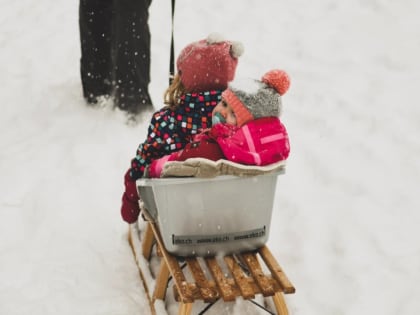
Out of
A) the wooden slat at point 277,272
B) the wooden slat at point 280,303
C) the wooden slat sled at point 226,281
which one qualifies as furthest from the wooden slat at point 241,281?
the wooden slat at point 280,303

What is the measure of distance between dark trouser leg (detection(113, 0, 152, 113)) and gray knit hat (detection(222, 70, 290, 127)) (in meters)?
1.79

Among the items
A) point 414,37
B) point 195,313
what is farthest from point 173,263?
A: point 414,37

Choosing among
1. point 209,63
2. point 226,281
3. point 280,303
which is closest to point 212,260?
point 226,281

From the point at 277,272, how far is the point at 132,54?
7.05 feet

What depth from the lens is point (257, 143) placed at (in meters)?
1.96

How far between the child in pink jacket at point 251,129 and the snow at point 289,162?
0.91 meters

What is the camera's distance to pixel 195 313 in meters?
2.49

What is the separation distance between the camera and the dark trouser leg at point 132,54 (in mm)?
3578

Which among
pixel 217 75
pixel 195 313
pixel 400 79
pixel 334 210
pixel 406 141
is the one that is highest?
pixel 217 75

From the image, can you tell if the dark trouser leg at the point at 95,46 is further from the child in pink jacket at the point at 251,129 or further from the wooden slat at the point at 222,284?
the wooden slat at the point at 222,284

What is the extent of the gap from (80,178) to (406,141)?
89.6 inches

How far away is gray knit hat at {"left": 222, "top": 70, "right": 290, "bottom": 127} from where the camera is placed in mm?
1970

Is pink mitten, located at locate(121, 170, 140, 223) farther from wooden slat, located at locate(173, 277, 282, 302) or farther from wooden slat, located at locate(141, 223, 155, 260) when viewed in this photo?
wooden slat, located at locate(173, 277, 282, 302)

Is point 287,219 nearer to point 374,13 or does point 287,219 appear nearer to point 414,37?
point 414,37
